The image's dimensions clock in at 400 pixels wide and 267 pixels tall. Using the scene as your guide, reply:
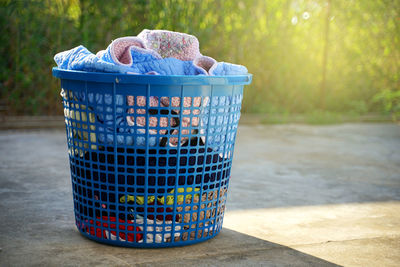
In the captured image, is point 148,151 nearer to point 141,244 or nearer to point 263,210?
point 141,244

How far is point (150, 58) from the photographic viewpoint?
190cm

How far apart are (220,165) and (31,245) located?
2.40 feet

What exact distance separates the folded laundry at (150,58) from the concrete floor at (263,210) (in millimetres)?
633

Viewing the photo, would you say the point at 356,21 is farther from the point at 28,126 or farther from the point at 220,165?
the point at 220,165

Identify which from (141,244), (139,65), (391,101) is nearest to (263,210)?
(141,244)

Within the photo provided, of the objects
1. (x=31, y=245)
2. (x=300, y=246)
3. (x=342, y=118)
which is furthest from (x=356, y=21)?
(x=31, y=245)

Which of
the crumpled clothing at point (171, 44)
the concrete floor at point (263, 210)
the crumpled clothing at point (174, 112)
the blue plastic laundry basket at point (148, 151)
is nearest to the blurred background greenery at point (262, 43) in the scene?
the concrete floor at point (263, 210)

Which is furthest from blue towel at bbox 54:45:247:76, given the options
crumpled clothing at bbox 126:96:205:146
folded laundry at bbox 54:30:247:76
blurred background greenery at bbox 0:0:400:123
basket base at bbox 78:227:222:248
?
blurred background greenery at bbox 0:0:400:123

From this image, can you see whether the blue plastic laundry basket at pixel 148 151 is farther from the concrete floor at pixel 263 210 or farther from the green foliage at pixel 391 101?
the green foliage at pixel 391 101

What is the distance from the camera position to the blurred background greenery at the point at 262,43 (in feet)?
14.6

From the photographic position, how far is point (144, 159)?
1.82 metres

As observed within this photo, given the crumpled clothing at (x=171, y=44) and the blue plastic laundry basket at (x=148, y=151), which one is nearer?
the blue plastic laundry basket at (x=148, y=151)

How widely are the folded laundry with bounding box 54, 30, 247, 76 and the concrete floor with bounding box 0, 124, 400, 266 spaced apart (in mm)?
633

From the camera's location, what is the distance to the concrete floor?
1.86 metres
